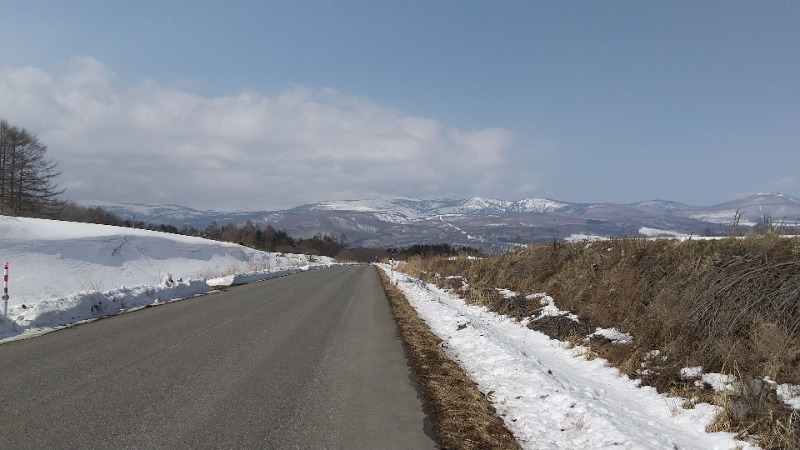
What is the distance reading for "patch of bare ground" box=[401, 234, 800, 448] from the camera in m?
5.34

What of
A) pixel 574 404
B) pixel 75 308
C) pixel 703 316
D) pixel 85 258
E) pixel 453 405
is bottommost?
pixel 85 258

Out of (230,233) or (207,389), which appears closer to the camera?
(207,389)

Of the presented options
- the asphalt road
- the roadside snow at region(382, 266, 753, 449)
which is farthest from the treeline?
the roadside snow at region(382, 266, 753, 449)

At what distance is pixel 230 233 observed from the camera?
110m

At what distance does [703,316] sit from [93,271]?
35.8 metres

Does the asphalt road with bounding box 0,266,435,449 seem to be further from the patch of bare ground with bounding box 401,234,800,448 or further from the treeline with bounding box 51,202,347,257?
the treeline with bounding box 51,202,347,257

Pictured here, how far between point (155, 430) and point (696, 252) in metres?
10.7

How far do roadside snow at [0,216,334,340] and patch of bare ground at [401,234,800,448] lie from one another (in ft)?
39.8

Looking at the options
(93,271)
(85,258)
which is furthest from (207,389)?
(85,258)

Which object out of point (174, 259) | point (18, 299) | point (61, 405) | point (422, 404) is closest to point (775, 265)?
point (422, 404)

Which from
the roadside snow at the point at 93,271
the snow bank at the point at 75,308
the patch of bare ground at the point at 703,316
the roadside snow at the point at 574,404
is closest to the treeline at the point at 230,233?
the roadside snow at the point at 93,271

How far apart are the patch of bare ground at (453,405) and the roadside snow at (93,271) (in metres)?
8.38

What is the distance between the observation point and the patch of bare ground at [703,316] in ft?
17.5

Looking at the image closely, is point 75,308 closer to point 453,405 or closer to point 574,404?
point 453,405
